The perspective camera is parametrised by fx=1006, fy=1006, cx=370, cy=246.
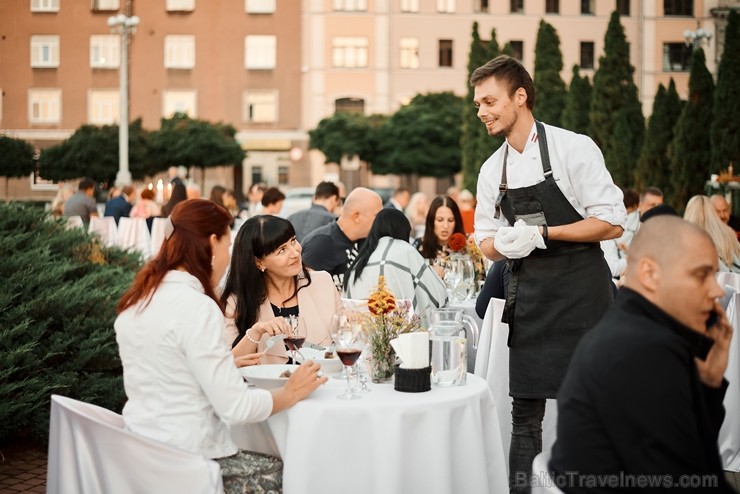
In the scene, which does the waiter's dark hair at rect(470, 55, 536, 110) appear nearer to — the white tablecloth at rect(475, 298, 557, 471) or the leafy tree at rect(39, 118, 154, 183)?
the white tablecloth at rect(475, 298, 557, 471)

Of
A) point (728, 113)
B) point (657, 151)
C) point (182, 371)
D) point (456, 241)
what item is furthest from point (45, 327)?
point (657, 151)

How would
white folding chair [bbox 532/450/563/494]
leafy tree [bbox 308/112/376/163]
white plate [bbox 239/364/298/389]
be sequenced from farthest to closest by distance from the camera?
leafy tree [bbox 308/112/376/163]
white plate [bbox 239/364/298/389]
white folding chair [bbox 532/450/563/494]

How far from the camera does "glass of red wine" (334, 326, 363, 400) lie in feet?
13.1

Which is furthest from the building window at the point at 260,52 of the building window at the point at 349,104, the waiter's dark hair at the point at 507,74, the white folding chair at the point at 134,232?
the waiter's dark hair at the point at 507,74

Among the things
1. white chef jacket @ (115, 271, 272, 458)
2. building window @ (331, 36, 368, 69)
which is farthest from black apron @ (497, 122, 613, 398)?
building window @ (331, 36, 368, 69)

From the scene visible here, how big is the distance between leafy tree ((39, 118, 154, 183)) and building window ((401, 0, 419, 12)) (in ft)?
49.8

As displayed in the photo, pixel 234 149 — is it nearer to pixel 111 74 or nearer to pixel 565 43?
pixel 111 74

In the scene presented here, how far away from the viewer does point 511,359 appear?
15.0ft

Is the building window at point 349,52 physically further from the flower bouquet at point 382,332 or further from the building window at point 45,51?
the flower bouquet at point 382,332

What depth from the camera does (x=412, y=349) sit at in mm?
3973

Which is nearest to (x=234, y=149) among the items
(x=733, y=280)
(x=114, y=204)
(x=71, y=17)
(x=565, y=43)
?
(x=71, y=17)

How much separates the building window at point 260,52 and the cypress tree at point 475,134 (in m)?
20.3

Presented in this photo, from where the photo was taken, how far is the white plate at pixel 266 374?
13.4 feet

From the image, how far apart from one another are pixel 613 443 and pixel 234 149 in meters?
40.1
